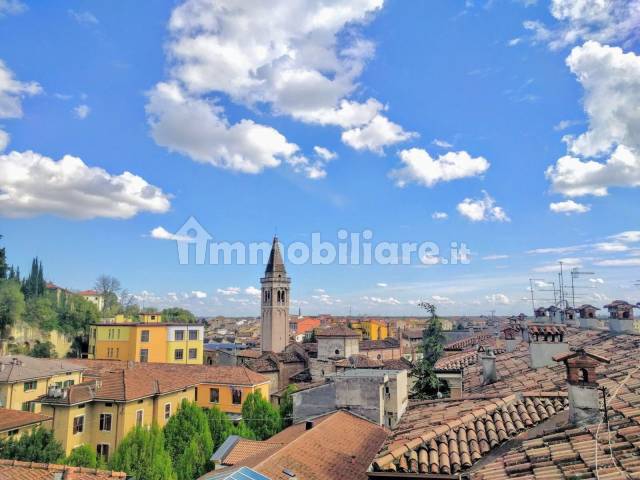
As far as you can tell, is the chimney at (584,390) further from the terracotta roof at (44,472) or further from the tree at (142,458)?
the tree at (142,458)

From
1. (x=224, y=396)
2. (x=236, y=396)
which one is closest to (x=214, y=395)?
(x=224, y=396)

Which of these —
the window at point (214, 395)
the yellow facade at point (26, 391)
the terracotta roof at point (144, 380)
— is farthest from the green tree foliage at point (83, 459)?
the window at point (214, 395)

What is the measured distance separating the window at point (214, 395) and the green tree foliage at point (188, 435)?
680cm

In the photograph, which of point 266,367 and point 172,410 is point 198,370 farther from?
point 266,367

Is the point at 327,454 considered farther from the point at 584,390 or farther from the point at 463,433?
the point at 584,390

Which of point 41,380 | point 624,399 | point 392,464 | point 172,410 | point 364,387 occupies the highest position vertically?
point 624,399

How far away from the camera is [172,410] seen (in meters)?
28.6

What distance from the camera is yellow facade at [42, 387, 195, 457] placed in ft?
76.0

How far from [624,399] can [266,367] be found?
3738 centimetres

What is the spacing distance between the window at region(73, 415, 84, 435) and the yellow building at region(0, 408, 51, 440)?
54.7 inches

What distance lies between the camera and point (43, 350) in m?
49.5

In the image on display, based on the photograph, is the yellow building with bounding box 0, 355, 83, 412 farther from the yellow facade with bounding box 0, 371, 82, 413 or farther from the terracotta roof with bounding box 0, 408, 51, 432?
the terracotta roof with bounding box 0, 408, 51, 432

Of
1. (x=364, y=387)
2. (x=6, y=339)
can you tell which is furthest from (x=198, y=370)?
(x=6, y=339)

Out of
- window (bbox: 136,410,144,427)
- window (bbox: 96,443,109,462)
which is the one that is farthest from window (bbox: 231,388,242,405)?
window (bbox: 96,443,109,462)
